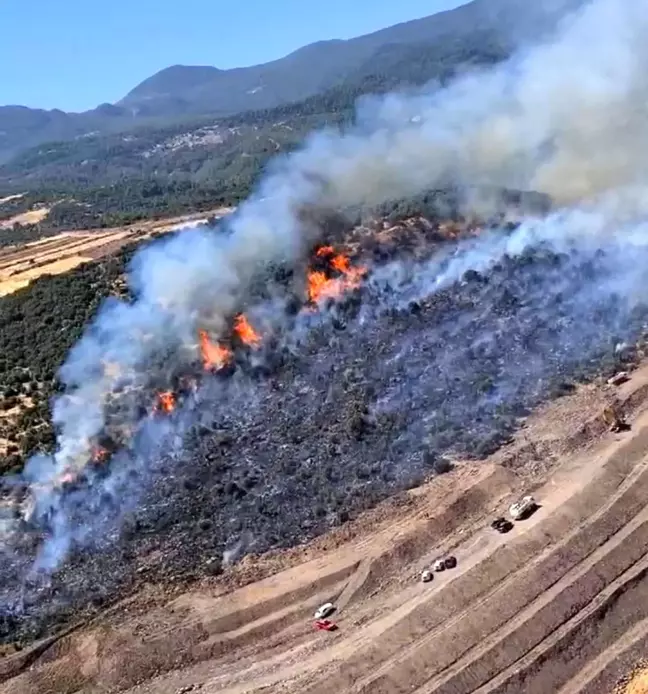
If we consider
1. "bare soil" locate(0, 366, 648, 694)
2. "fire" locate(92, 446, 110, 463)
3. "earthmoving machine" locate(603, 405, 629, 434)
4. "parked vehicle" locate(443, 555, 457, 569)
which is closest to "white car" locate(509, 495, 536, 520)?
"bare soil" locate(0, 366, 648, 694)

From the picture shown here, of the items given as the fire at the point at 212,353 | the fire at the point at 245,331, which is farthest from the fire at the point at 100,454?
the fire at the point at 245,331

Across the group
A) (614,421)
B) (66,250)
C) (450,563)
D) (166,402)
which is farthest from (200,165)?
(450,563)

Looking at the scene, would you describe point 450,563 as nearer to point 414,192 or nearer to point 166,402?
point 166,402

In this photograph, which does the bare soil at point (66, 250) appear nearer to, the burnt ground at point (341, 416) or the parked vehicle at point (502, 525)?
the burnt ground at point (341, 416)

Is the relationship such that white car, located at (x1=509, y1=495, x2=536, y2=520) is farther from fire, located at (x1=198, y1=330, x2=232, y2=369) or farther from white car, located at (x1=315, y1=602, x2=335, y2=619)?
fire, located at (x1=198, y1=330, x2=232, y2=369)

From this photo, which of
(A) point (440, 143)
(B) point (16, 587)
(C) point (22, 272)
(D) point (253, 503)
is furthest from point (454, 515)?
(C) point (22, 272)
